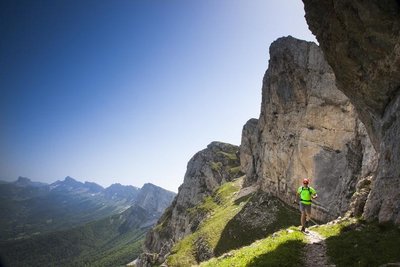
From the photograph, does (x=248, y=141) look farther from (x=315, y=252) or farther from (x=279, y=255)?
(x=279, y=255)

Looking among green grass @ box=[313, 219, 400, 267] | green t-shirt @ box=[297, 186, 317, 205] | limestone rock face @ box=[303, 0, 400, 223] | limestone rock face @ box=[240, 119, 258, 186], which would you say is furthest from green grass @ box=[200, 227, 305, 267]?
limestone rock face @ box=[240, 119, 258, 186]

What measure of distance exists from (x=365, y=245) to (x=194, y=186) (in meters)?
144

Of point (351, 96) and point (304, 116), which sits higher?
point (304, 116)

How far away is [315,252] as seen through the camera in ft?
67.4

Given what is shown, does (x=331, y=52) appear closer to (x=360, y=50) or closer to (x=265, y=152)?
(x=360, y=50)

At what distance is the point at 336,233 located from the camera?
24328 mm

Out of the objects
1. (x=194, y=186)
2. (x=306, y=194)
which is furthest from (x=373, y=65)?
(x=194, y=186)

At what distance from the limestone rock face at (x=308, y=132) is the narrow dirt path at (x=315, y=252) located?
25.8 meters

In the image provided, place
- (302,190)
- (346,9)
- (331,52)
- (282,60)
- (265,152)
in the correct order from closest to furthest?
(346,9)
(302,190)
(331,52)
(282,60)
(265,152)

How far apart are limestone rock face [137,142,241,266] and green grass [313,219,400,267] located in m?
98.6

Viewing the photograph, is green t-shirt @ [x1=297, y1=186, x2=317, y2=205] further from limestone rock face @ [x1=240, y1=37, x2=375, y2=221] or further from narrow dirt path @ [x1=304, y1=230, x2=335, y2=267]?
limestone rock face @ [x1=240, y1=37, x2=375, y2=221]

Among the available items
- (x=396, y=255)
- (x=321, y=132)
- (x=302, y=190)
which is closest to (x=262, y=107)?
(x=321, y=132)

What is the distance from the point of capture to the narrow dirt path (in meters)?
18.2

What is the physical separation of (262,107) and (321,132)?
26.5m
